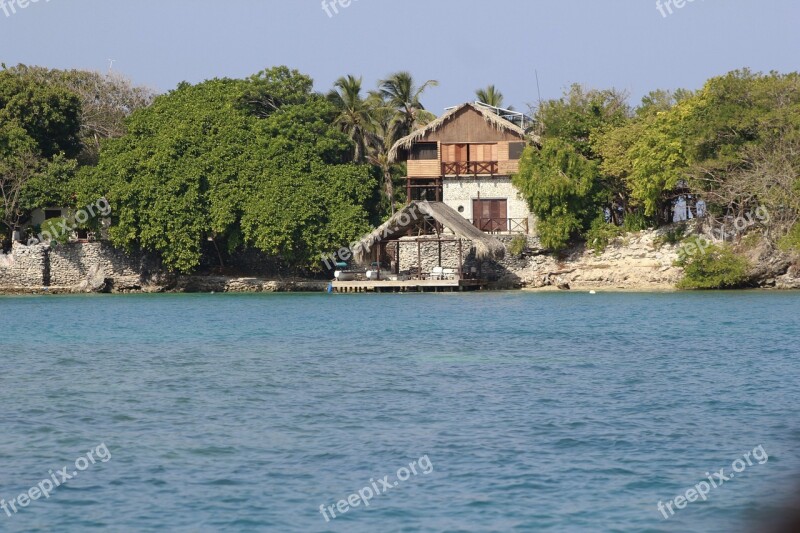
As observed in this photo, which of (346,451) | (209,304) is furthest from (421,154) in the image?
(346,451)

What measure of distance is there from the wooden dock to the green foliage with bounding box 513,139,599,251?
3.74 meters

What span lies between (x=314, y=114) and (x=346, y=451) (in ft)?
125

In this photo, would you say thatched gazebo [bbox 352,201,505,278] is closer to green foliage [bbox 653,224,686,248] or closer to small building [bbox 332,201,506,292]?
small building [bbox 332,201,506,292]

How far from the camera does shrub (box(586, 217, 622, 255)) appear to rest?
48219 mm

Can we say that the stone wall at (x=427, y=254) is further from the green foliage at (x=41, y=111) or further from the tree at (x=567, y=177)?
the green foliage at (x=41, y=111)

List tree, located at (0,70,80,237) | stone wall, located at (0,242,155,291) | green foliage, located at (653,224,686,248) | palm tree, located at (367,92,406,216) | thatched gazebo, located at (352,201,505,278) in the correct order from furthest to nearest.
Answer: palm tree, located at (367,92,406,216) → stone wall, located at (0,242,155,291) → tree, located at (0,70,80,237) → thatched gazebo, located at (352,201,505,278) → green foliage, located at (653,224,686,248)

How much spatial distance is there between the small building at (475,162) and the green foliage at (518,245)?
4.98 ft

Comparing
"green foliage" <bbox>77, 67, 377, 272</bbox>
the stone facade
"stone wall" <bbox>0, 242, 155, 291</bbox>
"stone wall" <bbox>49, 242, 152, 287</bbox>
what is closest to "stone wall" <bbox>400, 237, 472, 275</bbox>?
"green foliage" <bbox>77, 67, 377, 272</bbox>

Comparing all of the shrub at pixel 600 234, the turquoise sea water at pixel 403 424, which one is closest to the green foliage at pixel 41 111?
the turquoise sea water at pixel 403 424

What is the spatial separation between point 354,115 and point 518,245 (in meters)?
11.2

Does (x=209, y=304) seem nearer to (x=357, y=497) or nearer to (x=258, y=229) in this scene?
(x=258, y=229)

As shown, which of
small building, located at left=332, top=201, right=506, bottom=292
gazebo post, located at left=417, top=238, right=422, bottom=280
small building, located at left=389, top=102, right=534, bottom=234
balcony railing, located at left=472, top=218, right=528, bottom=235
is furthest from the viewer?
balcony railing, located at left=472, top=218, right=528, bottom=235

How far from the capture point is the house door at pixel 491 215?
52.1 metres

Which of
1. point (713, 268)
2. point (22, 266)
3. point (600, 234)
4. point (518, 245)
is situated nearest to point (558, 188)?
point (600, 234)
